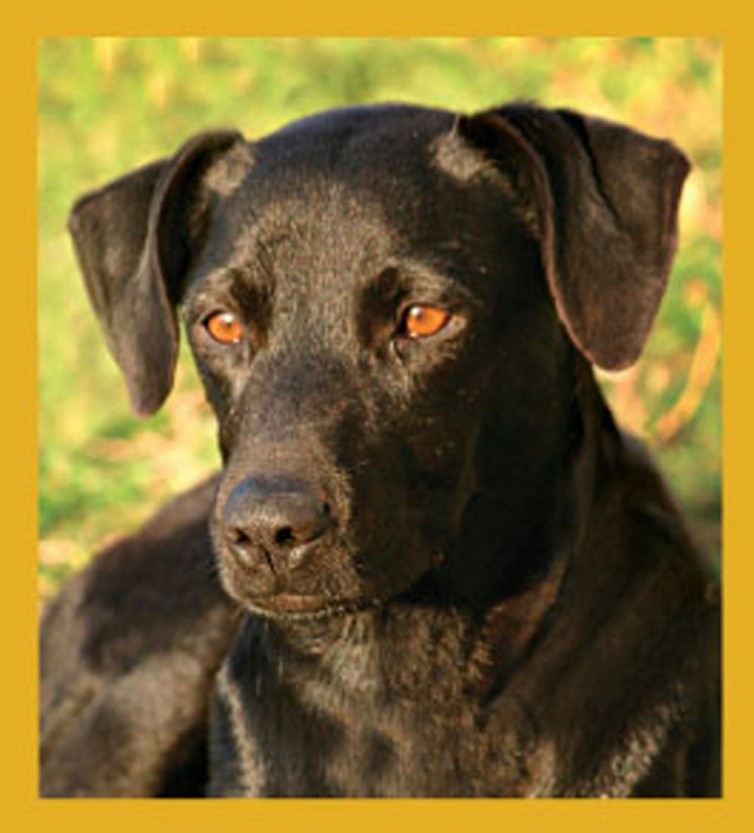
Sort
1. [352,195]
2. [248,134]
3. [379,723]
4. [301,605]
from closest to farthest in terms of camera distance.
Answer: [301,605], [352,195], [379,723], [248,134]

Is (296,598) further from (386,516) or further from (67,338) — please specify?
(67,338)

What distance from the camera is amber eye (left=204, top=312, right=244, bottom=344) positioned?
13.0 ft

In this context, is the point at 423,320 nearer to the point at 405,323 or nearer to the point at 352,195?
the point at 405,323

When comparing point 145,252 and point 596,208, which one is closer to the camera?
point 596,208

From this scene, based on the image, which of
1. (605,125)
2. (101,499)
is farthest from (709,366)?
(605,125)

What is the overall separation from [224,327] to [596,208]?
0.86 meters

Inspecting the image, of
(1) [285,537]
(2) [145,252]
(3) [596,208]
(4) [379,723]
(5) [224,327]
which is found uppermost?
(3) [596,208]

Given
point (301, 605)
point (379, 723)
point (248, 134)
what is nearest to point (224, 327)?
point (301, 605)

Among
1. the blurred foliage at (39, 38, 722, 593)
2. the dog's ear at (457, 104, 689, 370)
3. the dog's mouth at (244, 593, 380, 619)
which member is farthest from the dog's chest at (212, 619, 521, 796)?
the blurred foliage at (39, 38, 722, 593)

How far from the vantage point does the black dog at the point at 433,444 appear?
3.78m

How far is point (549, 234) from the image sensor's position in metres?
3.94

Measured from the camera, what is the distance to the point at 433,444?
12.7 feet

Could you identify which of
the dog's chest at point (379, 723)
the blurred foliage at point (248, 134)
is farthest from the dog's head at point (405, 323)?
the blurred foliage at point (248, 134)

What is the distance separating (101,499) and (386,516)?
3679 millimetres
